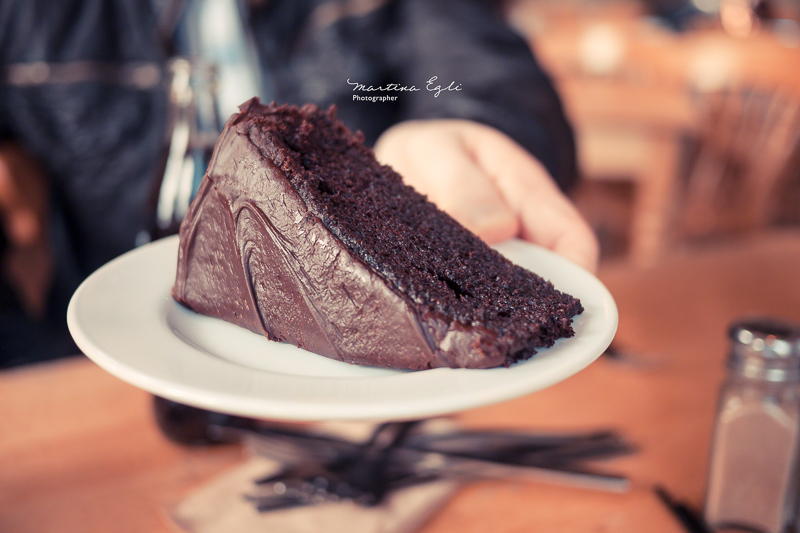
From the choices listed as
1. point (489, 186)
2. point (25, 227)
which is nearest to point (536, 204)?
point (489, 186)

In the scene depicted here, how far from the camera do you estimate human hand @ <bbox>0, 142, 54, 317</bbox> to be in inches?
68.7

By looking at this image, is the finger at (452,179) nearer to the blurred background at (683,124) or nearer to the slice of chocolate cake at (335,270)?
the slice of chocolate cake at (335,270)

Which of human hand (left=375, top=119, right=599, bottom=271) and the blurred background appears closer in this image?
human hand (left=375, top=119, right=599, bottom=271)

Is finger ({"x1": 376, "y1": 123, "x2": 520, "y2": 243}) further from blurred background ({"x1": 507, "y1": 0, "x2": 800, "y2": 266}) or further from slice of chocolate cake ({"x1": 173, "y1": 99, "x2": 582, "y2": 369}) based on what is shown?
blurred background ({"x1": 507, "y1": 0, "x2": 800, "y2": 266})

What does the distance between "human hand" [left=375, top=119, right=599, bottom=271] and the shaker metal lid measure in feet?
0.70

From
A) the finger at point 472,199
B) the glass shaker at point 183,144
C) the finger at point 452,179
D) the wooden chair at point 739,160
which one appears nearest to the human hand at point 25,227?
the glass shaker at point 183,144

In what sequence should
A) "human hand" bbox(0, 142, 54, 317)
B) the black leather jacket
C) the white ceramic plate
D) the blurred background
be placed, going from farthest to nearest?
the blurred background
"human hand" bbox(0, 142, 54, 317)
the black leather jacket
the white ceramic plate

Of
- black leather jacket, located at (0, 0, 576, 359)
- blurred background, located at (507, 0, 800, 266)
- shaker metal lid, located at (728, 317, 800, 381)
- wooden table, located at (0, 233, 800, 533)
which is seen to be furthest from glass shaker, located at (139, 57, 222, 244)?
blurred background, located at (507, 0, 800, 266)

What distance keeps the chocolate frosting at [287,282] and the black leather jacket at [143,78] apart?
2.86 ft

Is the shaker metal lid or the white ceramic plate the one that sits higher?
the white ceramic plate

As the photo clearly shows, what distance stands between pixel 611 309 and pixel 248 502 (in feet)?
1.84

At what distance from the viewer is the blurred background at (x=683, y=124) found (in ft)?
9.90

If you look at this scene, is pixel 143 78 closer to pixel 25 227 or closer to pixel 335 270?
pixel 25 227

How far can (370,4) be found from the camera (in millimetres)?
1782
